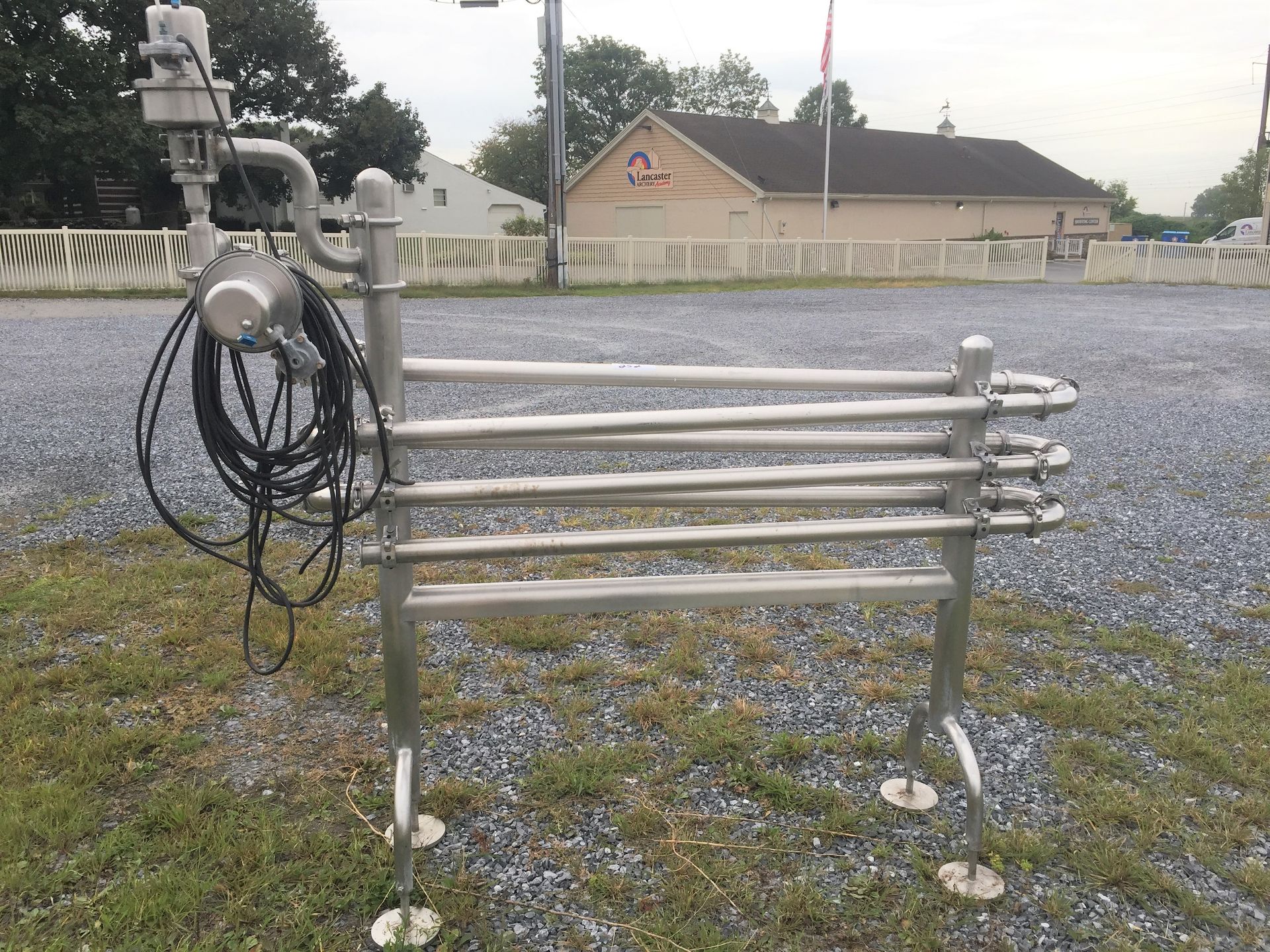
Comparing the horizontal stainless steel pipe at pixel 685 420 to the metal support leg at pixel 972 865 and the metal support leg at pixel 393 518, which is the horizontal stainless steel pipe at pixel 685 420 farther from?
the metal support leg at pixel 972 865

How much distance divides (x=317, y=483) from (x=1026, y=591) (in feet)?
10.8

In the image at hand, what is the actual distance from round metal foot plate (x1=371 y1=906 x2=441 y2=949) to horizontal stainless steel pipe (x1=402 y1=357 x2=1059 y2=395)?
130 cm

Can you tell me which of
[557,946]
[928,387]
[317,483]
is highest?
[928,387]

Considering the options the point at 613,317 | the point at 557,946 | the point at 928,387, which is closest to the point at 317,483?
the point at 557,946

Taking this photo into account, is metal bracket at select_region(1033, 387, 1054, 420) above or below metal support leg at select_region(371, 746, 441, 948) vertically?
above

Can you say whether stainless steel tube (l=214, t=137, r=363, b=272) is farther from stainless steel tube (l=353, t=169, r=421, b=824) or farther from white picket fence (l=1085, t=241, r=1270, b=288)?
white picket fence (l=1085, t=241, r=1270, b=288)

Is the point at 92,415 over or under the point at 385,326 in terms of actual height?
under

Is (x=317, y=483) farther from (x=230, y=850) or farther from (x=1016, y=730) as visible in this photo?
(x=1016, y=730)

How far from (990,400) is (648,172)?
104ft

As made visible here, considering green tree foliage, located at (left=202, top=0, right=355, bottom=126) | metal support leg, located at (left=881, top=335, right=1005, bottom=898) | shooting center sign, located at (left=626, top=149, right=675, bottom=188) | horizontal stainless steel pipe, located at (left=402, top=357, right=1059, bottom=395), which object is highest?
green tree foliage, located at (left=202, top=0, right=355, bottom=126)

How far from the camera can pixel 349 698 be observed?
330cm

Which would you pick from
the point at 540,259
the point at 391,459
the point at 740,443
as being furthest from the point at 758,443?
the point at 540,259

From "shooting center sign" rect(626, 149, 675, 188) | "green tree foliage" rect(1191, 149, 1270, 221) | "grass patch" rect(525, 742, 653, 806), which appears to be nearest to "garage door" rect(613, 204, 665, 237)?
"shooting center sign" rect(626, 149, 675, 188)

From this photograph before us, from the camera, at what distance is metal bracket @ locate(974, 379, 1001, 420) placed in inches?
90.0
